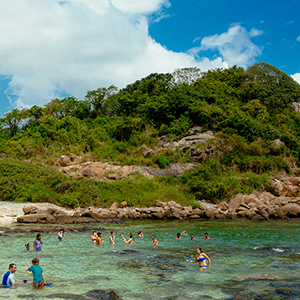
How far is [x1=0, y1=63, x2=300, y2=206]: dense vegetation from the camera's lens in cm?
3191

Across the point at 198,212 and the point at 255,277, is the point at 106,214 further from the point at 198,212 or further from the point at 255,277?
the point at 255,277

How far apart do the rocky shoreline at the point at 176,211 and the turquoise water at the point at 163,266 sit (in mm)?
6078

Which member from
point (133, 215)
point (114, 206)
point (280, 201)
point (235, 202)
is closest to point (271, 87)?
point (280, 201)

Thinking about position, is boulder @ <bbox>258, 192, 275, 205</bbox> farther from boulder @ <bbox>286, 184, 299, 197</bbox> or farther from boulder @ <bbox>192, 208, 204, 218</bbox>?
boulder @ <bbox>192, 208, 204, 218</bbox>

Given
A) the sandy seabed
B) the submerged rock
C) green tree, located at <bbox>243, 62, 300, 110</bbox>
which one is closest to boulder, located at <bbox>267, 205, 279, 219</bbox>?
the submerged rock

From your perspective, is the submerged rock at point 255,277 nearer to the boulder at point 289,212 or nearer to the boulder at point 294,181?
the boulder at point 289,212

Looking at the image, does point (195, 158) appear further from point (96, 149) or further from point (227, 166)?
point (96, 149)

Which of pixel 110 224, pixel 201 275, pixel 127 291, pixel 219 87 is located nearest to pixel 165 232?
pixel 110 224

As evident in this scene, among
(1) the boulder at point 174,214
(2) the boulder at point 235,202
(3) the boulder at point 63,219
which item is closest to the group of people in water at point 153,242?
(3) the boulder at point 63,219

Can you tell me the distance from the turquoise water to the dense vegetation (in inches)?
538

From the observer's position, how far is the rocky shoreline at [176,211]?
969 inches

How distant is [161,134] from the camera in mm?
47594

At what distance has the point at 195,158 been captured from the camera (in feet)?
135

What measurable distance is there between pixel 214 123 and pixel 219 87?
36.4ft
